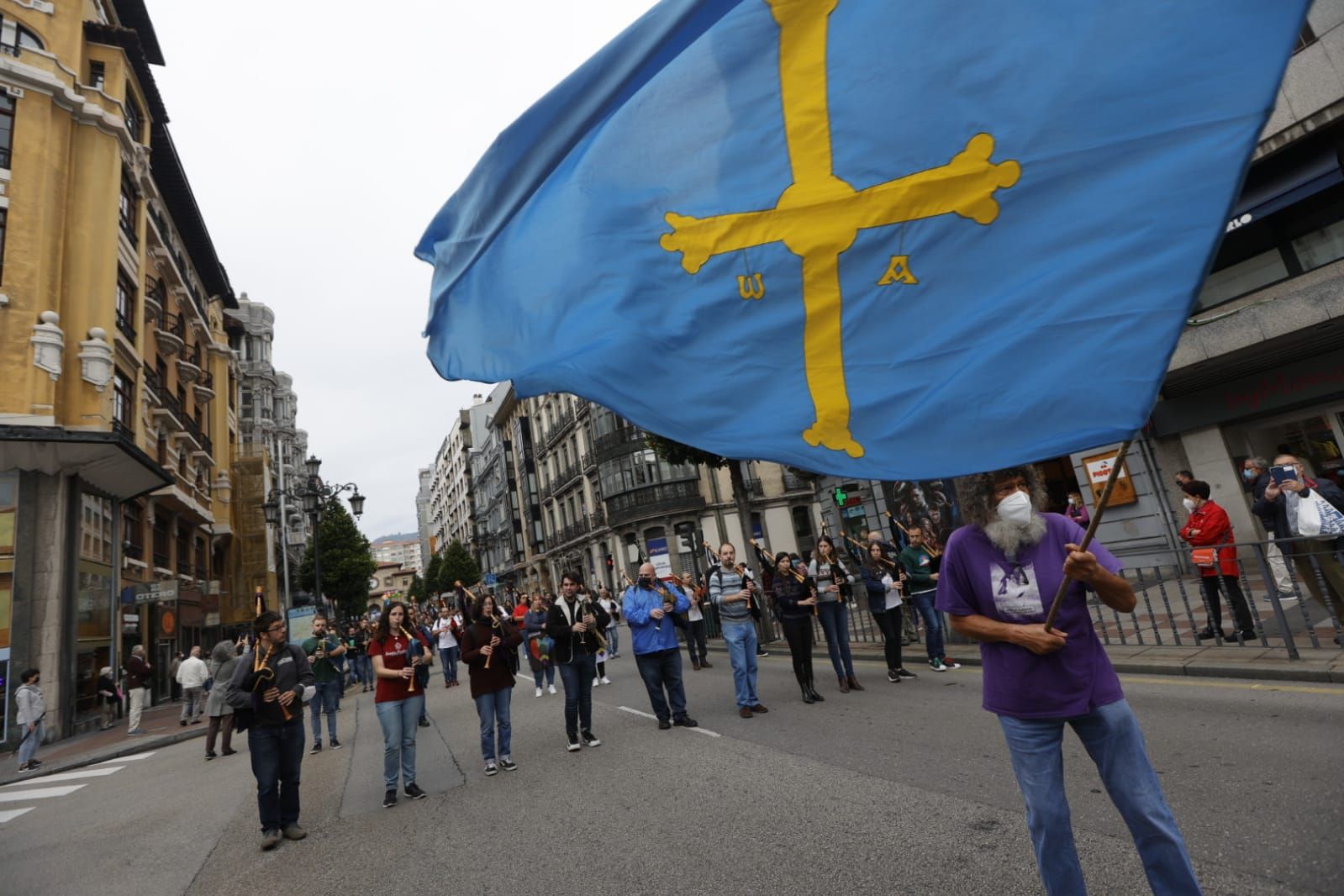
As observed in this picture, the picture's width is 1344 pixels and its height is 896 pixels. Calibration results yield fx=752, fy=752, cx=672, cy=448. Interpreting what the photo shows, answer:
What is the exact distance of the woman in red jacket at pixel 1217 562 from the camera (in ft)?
27.3

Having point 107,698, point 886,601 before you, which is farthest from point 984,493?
point 107,698

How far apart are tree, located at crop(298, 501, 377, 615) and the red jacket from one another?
53.4 metres

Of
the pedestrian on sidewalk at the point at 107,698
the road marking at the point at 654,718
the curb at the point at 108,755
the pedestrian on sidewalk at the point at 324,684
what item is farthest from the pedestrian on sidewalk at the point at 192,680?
the road marking at the point at 654,718

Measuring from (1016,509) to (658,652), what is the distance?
638 cm

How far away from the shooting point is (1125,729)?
2.78 meters

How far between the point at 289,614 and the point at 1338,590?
103ft

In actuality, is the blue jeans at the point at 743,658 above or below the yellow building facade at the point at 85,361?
below

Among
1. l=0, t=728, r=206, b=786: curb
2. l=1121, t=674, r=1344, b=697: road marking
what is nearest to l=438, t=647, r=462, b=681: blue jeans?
l=0, t=728, r=206, b=786: curb

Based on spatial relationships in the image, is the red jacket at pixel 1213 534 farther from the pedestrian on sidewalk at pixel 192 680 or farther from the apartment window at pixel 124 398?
the apartment window at pixel 124 398

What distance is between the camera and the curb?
44.5ft

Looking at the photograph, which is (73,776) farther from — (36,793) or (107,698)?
(107,698)

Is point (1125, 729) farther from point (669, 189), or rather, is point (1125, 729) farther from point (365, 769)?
point (365, 769)

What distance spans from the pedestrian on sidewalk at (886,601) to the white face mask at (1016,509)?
7.30 meters

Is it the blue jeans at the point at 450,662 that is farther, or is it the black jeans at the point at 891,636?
the blue jeans at the point at 450,662
